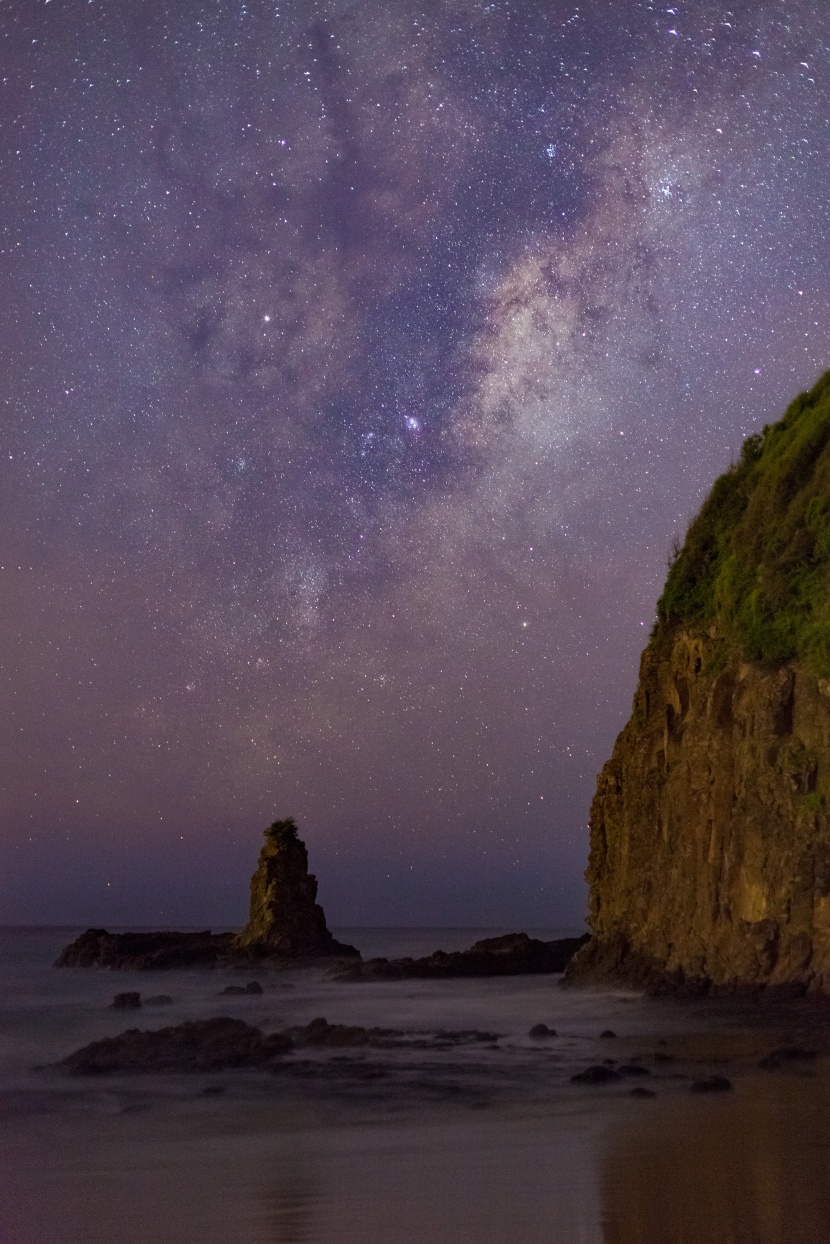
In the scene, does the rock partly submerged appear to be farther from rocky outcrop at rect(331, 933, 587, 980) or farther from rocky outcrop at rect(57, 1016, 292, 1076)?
rocky outcrop at rect(57, 1016, 292, 1076)

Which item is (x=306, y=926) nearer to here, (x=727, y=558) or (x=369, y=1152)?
(x=727, y=558)

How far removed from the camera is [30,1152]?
51.2ft

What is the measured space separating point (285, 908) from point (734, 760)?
36365 millimetres

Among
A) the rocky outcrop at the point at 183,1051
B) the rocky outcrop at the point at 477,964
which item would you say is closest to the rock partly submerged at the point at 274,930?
the rocky outcrop at the point at 477,964

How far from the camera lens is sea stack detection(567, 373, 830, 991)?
26.5 metres

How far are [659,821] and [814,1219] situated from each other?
23070 millimetres

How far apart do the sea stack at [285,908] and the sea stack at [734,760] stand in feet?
84.9

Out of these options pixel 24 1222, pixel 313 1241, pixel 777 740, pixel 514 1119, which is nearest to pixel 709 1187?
pixel 313 1241

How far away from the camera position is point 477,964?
172 ft

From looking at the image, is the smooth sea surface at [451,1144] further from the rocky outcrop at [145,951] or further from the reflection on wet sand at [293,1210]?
the rocky outcrop at [145,951]

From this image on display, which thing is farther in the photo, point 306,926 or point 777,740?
point 306,926

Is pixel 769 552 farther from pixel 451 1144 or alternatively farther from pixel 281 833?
pixel 281 833

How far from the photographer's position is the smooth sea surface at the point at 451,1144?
1059 centimetres

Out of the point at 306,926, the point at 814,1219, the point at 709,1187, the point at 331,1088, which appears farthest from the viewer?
the point at 306,926
